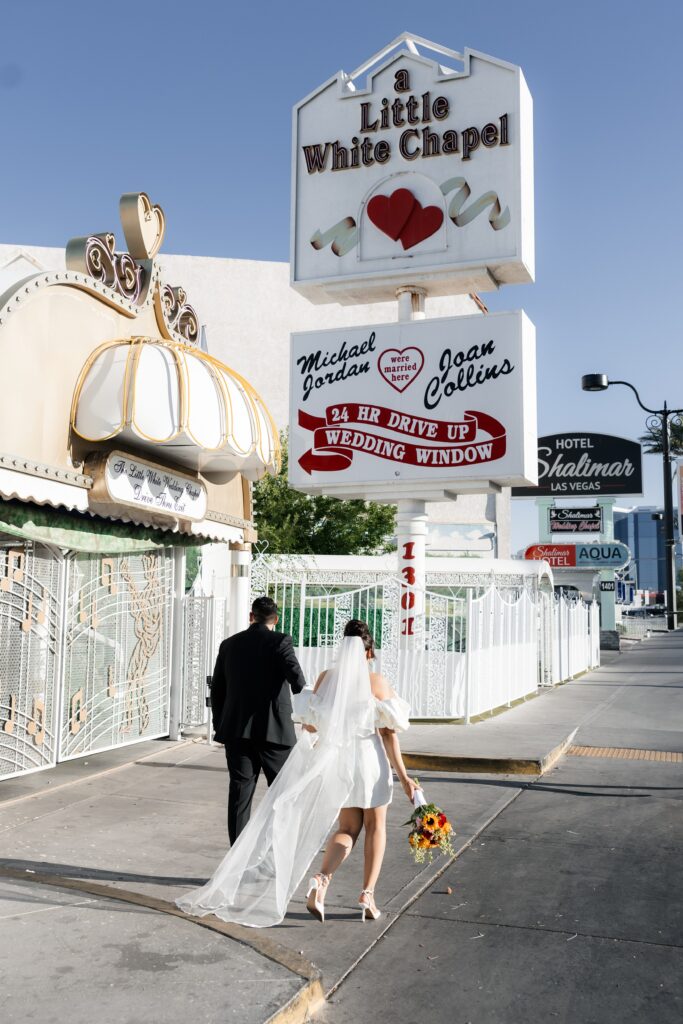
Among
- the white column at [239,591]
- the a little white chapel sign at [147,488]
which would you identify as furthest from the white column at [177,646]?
the a little white chapel sign at [147,488]

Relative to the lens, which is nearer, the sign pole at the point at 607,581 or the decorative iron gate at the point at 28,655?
the decorative iron gate at the point at 28,655

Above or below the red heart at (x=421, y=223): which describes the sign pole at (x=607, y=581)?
below

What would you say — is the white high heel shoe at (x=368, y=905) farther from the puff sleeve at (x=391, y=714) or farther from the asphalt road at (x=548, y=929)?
the puff sleeve at (x=391, y=714)

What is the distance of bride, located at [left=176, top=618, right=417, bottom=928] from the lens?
18.2 feet

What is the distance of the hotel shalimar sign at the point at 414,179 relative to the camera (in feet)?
53.2

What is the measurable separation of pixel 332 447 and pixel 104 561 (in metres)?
6.72

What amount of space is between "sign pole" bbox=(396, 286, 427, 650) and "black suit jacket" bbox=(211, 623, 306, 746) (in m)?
8.98

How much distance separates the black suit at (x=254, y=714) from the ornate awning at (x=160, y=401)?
3.31m

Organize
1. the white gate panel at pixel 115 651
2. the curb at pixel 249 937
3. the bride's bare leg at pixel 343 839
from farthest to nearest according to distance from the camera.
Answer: the white gate panel at pixel 115 651 → the bride's bare leg at pixel 343 839 → the curb at pixel 249 937

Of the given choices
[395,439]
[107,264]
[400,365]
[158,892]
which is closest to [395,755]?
[158,892]

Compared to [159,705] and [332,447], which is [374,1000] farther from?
[332,447]

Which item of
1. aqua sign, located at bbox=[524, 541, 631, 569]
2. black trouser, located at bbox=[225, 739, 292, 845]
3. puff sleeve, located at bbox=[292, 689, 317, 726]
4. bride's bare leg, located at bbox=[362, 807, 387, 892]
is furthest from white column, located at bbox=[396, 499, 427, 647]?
aqua sign, located at bbox=[524, 541, 631, 569]

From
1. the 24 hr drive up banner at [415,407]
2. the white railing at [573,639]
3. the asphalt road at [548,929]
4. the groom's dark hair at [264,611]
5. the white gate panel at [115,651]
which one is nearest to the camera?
the asphalt road at [548,929]

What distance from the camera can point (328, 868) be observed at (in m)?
5.64
